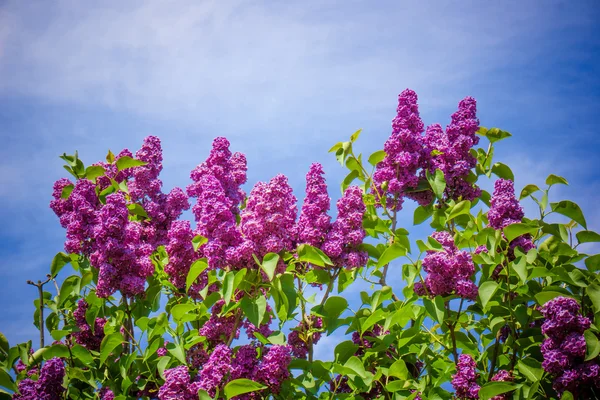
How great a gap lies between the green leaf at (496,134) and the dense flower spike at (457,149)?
0.72 ft

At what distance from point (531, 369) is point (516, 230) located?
943 millimetres

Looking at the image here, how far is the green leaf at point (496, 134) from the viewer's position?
18.5 ft

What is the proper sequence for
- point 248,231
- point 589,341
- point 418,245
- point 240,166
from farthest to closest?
1. point 240,166
2. point 418,245
3. point 248,231
4. point 589,341

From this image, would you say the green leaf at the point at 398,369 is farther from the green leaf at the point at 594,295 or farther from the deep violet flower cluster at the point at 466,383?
the green leaf at the point at 594,295

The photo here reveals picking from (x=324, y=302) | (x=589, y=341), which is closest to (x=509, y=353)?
(x=589, y=341)

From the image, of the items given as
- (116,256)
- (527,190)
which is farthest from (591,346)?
(116,256)

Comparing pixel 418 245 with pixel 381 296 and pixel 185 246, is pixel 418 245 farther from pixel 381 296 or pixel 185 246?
pixel 185 246

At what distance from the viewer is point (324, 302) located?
465cm

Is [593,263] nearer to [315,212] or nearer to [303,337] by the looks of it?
[315,212]

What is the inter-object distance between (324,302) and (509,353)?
1.64 meters

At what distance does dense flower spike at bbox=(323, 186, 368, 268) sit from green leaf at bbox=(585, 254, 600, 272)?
1.63 meters

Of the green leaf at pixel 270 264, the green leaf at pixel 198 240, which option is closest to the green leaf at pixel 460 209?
the green leaf at pixel 270 264

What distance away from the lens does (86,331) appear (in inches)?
219

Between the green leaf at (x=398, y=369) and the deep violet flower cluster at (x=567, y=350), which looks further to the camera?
the green leaf at (x=398, y=369)
